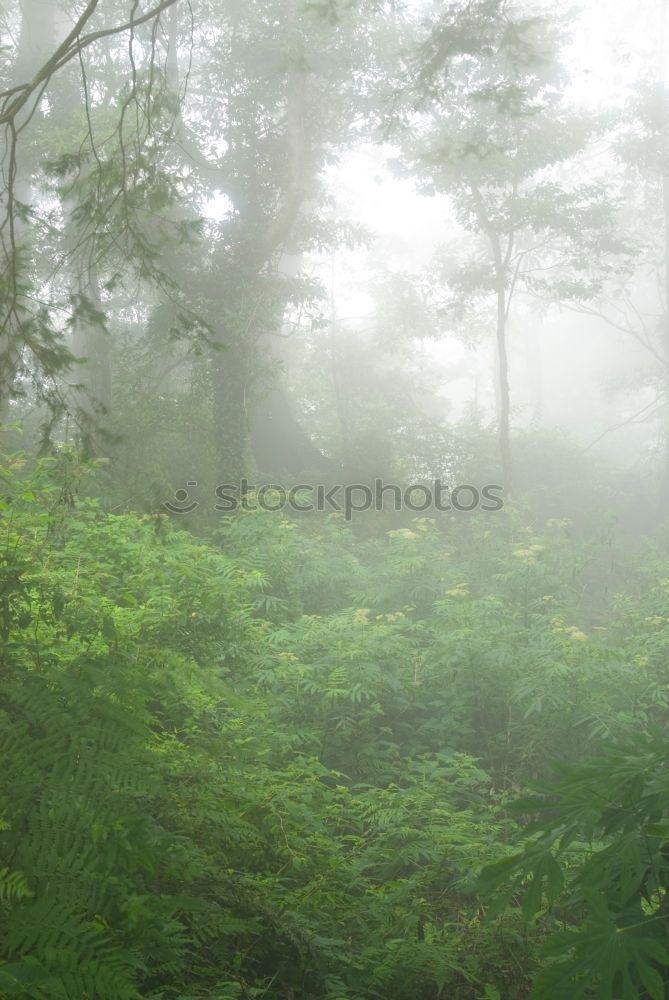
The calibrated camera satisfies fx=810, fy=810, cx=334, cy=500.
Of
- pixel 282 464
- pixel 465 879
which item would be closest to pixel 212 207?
pixel 282 464

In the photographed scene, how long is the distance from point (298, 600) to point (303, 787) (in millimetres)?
4634

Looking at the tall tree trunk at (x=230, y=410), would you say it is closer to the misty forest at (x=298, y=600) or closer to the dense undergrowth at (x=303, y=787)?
the misty forest at (x=298, y=600)

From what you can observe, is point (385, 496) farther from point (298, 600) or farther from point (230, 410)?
point (298, 600)

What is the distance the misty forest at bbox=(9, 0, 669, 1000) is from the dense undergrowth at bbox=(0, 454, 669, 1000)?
0.08 ft

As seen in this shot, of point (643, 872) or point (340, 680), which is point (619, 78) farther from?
point (643, 872)

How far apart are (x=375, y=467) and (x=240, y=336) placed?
14.7ft

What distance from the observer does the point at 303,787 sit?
4.91 meters

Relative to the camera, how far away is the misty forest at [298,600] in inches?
110

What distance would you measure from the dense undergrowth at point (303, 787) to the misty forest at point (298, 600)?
0.02m

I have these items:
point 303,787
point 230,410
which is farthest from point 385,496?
point 303,787

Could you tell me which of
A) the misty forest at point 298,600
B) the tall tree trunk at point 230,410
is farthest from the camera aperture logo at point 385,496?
the tall tree trunk at point 230,410

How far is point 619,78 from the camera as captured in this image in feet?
73.4

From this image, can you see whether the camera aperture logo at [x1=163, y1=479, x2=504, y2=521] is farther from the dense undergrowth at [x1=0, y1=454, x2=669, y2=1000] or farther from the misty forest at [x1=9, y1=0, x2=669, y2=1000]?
the dense undergrowth at [x1=0, y1=454, x2=669, y2=1000]

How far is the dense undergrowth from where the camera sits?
7.84 ft
